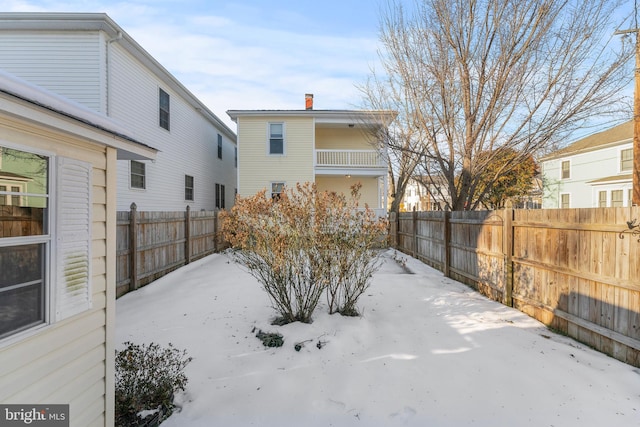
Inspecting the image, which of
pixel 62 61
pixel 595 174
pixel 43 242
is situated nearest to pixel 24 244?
pixel 43 242

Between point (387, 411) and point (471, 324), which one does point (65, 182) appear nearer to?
point (387, 411)

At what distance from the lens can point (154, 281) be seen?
24.7 ft


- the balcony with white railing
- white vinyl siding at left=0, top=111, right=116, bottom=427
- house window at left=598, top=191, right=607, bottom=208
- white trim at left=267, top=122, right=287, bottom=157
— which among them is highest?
white trim at left=267, top=122, right=287, bottom=157

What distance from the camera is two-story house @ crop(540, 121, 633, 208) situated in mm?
19734

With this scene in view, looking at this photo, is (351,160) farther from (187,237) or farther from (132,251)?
(132,251)

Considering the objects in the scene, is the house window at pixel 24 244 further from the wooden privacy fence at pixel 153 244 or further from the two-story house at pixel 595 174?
the two-story house at pixel 595 174

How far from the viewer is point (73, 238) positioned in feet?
7.77

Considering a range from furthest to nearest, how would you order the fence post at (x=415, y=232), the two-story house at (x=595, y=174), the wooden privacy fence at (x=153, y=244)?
the two-story house at (x=595, y=174)
the fence post at (x=415, y=232)
the wooden privacy fence at (x=153, y=244)

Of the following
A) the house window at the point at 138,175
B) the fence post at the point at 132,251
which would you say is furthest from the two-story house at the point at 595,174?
the fence post at the point at 132,251

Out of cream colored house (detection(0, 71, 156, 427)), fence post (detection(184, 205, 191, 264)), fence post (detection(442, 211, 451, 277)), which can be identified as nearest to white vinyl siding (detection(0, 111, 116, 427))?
cream colored house (detection(0, 71, 156, 427))

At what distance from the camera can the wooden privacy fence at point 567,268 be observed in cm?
365

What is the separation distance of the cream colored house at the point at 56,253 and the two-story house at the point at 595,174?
21778 mm

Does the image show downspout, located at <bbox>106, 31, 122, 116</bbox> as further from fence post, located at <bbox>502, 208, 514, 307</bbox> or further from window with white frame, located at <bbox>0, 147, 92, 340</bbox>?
fence post, located at <bbox>502, 208, 514, 307</bbox>

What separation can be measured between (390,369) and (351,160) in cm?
1324
